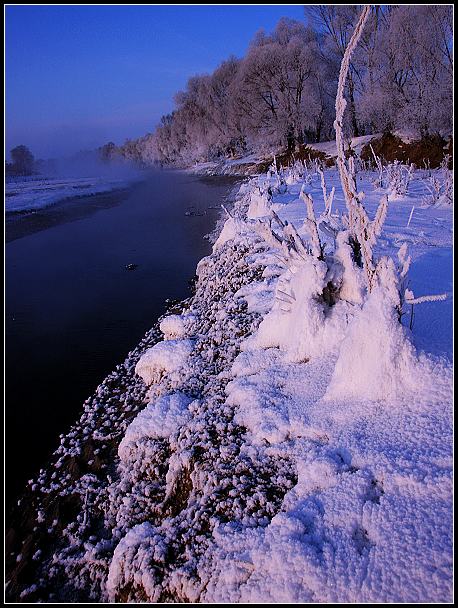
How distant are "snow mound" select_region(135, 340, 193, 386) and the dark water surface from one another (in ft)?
3.90


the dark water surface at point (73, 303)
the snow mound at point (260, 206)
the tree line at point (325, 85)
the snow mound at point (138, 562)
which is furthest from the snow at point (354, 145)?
the snow mound at point (138, 562)

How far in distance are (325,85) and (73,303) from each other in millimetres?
30339

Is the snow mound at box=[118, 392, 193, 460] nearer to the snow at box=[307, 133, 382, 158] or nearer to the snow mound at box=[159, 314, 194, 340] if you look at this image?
the snow mound at box=[159, 314, 194, 340]

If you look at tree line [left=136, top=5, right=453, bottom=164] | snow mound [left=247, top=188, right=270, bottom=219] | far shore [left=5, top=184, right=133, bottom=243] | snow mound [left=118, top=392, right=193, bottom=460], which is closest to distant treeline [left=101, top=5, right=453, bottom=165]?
tree line [left=136, top=5, right=453, bottom=164]

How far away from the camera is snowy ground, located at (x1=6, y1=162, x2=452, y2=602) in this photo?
201cm

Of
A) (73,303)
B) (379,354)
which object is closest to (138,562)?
(379,354)

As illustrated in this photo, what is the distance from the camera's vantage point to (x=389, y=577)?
72.6 inches

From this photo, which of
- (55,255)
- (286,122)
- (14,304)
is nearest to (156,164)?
(286,122)

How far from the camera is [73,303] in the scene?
30.9ft

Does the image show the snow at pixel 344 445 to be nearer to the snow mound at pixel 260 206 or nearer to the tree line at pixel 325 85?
the snow mound at pixel 260 206

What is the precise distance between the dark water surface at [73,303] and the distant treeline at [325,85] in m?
6.88

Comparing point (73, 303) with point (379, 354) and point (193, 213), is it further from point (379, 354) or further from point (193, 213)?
point (193, 213)

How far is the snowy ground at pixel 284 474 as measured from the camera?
6.60 feet

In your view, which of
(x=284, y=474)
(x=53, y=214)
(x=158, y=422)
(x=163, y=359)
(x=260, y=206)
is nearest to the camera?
(x=284, y=474)
